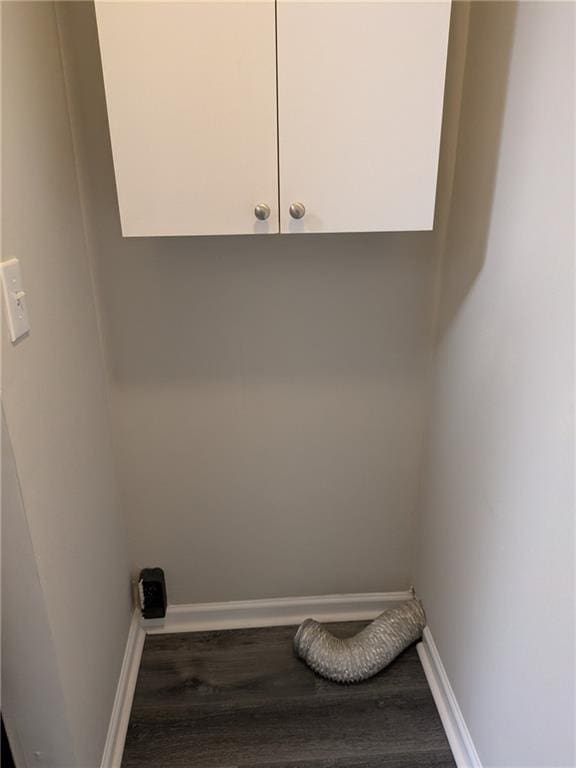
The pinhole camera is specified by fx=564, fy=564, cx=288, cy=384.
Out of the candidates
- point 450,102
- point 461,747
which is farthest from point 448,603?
point 450,102

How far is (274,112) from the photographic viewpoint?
1.08 metres

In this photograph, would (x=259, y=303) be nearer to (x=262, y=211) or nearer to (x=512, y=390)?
(x=262, y=211)

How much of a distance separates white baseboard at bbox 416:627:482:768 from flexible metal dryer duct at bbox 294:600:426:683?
0.20 feet

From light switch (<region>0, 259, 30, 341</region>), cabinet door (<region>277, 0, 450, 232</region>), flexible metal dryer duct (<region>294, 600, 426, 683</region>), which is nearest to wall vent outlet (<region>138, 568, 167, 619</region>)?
flexible metal dryer duct (<region>294, 600, 426, 683</region>)

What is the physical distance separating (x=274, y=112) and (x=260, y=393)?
757 millimetres

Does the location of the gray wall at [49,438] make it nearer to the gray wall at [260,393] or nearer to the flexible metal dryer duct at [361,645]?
the gray wall at [260,393]

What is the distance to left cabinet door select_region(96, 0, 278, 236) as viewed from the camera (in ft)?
3.32

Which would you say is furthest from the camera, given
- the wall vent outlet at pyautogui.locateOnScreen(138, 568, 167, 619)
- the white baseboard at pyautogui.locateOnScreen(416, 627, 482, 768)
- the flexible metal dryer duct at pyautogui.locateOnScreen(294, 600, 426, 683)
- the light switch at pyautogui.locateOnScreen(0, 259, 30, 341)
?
the wall vent outlet at pyautogui.locateOnScreen(138, 568, 167, 619)

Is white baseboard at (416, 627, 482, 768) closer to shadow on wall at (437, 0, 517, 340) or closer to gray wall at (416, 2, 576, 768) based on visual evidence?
gray wall at (416, 2, 576, 768)

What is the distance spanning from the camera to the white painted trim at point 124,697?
1418 mm

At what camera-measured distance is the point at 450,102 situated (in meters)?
1.35

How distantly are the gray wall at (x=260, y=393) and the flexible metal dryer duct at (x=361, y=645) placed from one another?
15 cm

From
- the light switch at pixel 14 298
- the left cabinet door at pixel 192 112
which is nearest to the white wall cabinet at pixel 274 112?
the left cabinet door at pixel 192 112

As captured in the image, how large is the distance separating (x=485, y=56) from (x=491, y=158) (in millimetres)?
225
